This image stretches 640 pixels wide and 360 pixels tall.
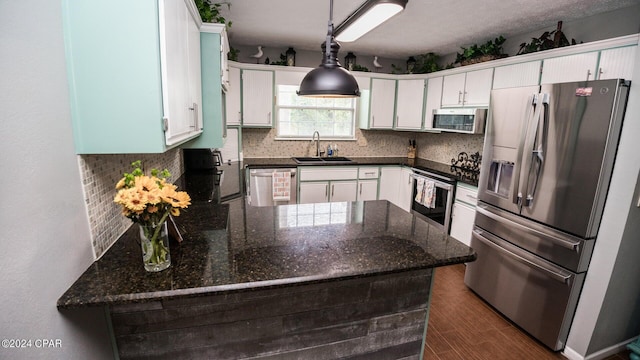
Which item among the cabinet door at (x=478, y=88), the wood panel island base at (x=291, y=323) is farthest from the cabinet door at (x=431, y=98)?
the wood panel island base at (x=291, y=323)

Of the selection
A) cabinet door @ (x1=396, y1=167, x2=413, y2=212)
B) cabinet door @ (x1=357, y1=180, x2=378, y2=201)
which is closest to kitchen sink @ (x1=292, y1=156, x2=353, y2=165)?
cabinet door @ (x1=357, y1=180, x2=378, y2=201)

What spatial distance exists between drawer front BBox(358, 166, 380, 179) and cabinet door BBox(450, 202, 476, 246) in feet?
4.23

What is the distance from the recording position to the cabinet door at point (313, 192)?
13.8 ft

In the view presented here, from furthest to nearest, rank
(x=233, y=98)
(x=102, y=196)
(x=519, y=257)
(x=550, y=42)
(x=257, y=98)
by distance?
1. (x=257, y=98)
2. (x=233, y=98)
3. (x=550, y=42)
4. (x=519, y=257)
5. (x=102, y=196)

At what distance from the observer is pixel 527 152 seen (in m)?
2.26

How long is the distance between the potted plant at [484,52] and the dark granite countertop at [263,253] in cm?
249

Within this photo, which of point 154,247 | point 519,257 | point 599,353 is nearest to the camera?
point 154,247

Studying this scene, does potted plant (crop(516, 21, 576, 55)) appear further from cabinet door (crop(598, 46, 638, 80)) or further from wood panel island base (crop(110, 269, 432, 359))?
wood panel island base (crop(110, 269, 432, 359))

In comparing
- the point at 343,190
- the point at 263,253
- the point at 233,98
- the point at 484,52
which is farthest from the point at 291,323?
the point at 484,52

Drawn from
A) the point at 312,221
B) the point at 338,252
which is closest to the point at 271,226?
the point at 312,221

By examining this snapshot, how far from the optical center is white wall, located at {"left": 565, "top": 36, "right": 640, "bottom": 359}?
5.95ft

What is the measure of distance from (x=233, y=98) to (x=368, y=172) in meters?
2.21

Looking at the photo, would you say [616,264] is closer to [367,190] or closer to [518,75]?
[518,75]

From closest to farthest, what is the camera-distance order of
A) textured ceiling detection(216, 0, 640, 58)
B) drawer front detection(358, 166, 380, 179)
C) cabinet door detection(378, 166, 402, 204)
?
textured ceiling detection(216, 0, 640, 58), drawer front detection(358, 166, 380, 179), cabinet door detection(378, 166, 402, 204)
